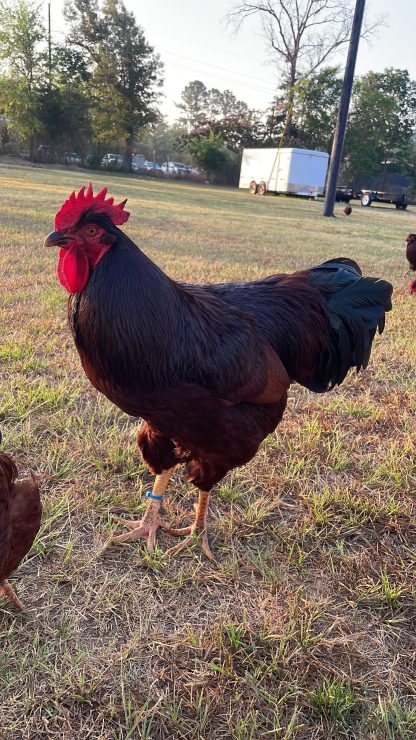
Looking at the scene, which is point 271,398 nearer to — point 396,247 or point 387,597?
point 387,597

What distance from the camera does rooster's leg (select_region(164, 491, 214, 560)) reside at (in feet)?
6.98

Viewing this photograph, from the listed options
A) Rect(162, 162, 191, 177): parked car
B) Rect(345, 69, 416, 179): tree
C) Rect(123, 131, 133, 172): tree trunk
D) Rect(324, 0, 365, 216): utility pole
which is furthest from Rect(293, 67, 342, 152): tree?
Rect(324, 0, 365, 216): utility pole

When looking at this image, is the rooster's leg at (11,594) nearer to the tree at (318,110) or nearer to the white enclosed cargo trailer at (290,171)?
the white enclosed cargo trailer at (290,171)

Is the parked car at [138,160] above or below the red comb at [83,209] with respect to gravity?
above

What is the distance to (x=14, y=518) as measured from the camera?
1.64 metres

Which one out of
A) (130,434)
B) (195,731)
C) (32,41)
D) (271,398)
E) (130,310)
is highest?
(32,41)

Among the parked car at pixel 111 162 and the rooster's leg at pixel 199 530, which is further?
the parked car at pixel 111 162

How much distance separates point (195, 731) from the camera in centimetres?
139

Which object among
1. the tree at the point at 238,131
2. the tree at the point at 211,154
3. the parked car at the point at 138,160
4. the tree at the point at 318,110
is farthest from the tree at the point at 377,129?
the parked car at the point at 138,160

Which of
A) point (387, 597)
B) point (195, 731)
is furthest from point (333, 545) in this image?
point (195, 731)

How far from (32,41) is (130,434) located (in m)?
44.7

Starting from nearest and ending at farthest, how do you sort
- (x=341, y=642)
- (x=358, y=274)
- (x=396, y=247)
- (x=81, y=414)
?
(x=341, y=642), (x=358, y=274), (x=81, y=414), (x=396, y=247)

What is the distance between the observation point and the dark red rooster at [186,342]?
1.73 metres

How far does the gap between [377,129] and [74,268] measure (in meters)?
53.0
